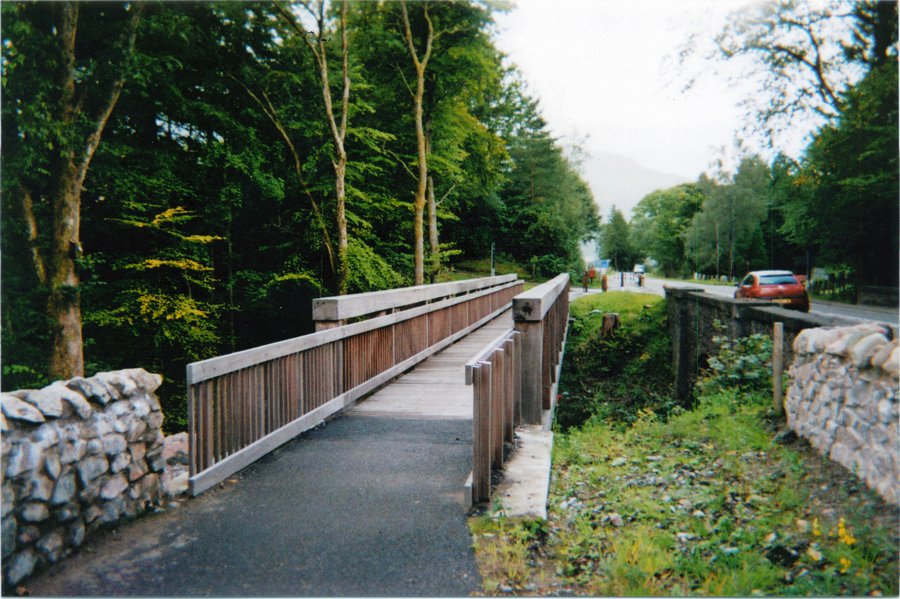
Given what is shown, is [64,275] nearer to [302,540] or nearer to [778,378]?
[302,540]

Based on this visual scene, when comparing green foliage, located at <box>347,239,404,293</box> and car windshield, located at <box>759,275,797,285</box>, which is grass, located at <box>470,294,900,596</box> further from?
car windshield, located at <box>759,275,797,285</box>

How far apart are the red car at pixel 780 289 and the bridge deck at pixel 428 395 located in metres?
13.4

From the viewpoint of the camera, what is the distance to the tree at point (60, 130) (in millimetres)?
11672

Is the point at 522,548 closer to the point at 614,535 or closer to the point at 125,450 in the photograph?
the point at 614,535

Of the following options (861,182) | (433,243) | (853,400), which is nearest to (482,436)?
(853,400)

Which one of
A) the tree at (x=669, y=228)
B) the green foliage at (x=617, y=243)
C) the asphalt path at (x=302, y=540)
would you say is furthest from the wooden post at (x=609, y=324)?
the green foliage at (x=617, y=243)

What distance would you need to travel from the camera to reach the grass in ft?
10.6

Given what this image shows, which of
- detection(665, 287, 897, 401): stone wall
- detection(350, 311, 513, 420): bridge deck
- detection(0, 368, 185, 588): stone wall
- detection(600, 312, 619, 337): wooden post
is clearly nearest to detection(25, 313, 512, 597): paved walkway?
detection(0, 368, 185, 588): stone wall

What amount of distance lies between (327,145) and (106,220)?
20.2 ft

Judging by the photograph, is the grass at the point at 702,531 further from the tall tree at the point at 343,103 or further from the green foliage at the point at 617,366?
the tall tree at the point at 343,103

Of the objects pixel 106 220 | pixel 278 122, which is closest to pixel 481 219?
pixel 278 122

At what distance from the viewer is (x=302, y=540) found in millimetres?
3391

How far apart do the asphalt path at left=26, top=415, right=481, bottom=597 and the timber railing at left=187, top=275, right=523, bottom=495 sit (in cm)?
23

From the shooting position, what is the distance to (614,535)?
396 cm
